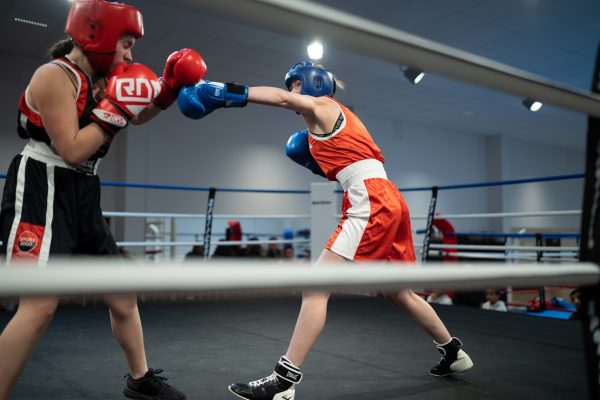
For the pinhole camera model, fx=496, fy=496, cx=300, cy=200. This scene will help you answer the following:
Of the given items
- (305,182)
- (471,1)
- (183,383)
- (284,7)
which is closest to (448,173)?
(305,182)

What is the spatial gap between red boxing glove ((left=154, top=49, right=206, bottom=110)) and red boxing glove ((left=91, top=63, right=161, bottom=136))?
0.12m

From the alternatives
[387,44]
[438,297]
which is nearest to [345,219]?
[387,44]

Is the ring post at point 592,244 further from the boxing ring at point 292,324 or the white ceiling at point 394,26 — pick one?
the white ceiling at point 394,26

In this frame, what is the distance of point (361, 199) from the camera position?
Result: 1.56 metres

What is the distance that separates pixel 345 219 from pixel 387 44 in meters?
1.12

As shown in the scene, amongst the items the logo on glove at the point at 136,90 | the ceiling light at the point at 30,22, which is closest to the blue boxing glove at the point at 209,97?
the logo on glove at the point at 136,90

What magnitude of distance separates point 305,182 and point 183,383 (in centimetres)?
619

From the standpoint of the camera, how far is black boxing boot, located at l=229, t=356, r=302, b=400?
1357mm

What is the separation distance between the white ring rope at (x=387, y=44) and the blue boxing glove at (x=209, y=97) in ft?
2.69

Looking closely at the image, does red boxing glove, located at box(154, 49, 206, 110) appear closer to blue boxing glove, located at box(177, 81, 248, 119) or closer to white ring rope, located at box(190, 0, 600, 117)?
blue boxing glove, located at box(177, 81, 248, 119)

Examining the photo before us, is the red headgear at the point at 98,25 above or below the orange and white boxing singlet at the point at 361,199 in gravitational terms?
above

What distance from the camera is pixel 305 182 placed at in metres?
7.65

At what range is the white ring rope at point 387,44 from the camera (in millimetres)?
399

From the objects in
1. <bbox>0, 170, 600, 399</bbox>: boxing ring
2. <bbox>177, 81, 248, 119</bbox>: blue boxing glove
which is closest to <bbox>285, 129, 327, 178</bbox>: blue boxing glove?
<bbox>0, 170, 600, 399</bbox>: boxing ring
